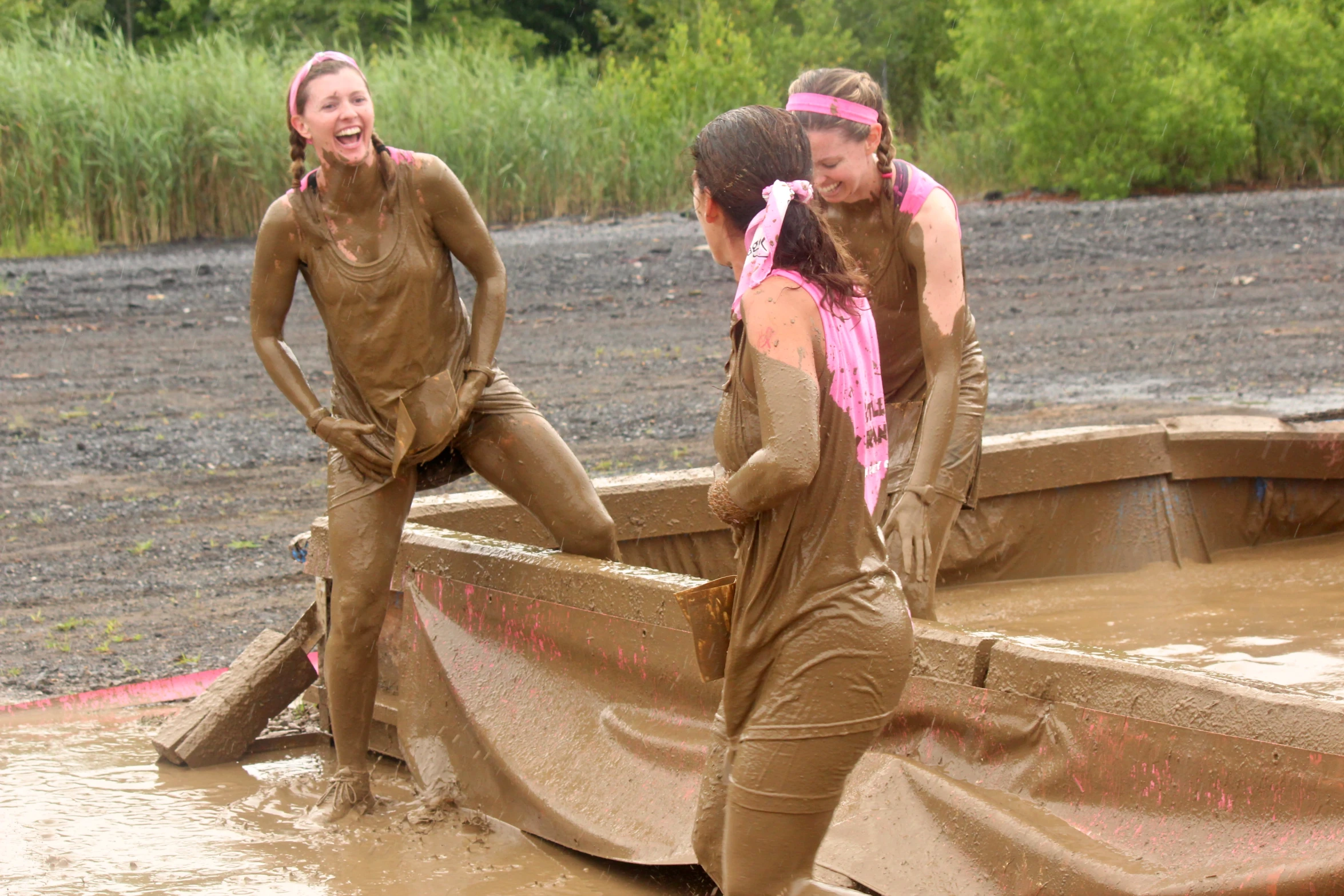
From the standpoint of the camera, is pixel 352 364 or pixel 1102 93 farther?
pixel 1102 93

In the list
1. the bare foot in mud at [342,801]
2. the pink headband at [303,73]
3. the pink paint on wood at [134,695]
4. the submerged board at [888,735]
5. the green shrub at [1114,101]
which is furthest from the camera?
the green shrub at [1114,101]

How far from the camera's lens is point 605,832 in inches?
165

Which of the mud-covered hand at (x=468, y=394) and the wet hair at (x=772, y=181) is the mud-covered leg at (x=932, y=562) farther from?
the wet hair at (x=772, y=181)

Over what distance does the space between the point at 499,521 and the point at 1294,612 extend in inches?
125

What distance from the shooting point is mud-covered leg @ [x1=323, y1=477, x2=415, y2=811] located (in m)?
4.62

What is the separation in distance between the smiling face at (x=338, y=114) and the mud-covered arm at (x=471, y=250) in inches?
8.6

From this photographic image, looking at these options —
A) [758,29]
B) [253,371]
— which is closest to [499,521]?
[253,371]

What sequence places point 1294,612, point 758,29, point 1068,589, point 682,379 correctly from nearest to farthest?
point 1294,612, point 1068,589, point 682,379, point 758,29

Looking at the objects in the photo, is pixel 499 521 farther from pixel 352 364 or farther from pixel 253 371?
pixel 253 371

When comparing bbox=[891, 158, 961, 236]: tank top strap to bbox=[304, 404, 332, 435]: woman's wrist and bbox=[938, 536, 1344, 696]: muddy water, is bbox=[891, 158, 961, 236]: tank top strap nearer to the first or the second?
bbox=[304, 404, 332, 435]: woman's wrist

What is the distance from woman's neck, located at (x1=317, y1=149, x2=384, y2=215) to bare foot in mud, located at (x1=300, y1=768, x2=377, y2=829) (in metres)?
1.70

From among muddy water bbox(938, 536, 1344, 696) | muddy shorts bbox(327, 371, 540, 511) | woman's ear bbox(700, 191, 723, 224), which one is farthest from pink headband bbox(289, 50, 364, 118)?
muddy water bbox(938, 536, 1344, 696)

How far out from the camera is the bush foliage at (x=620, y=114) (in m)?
17.5

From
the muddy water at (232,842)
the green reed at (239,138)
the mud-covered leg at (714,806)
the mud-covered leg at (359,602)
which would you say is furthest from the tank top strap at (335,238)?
the green reed at (239,138)
